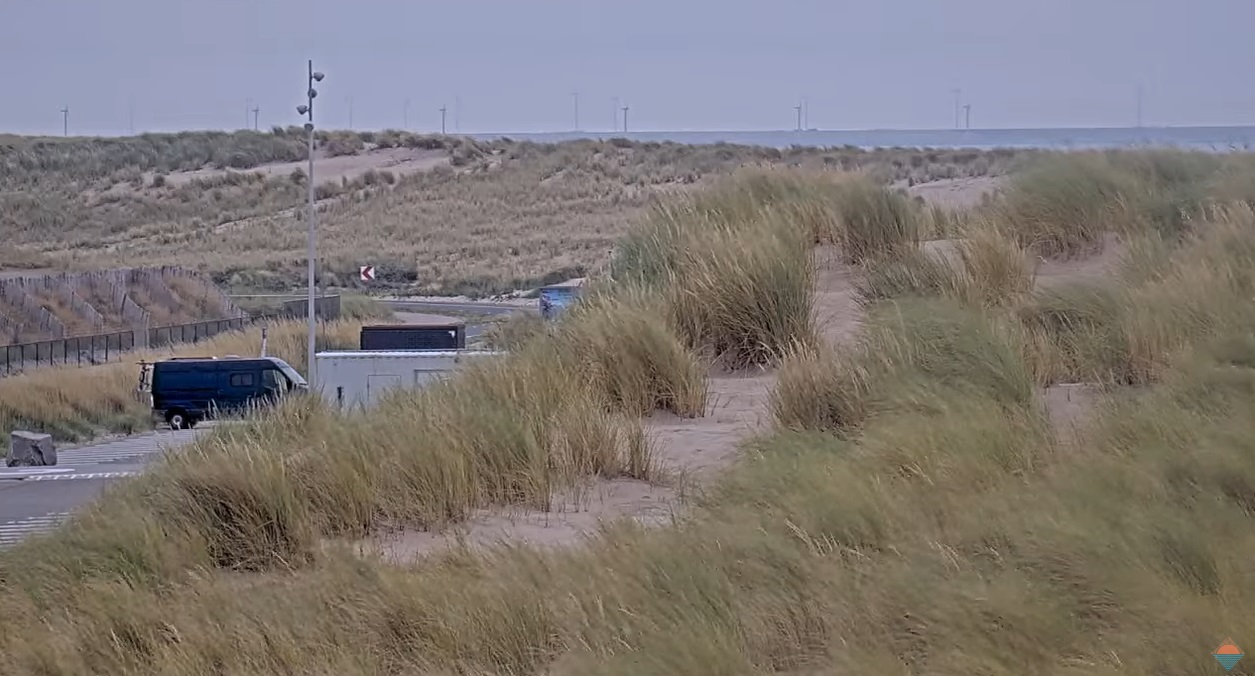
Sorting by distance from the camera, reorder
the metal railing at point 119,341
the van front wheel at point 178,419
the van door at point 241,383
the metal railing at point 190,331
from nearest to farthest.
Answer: the van front wheel at point 178,419 < the van door at point 241,383 < the metal railing at point 119,341 < the metal railing at point 190,331

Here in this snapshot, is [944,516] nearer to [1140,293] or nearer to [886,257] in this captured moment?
[1140,293]

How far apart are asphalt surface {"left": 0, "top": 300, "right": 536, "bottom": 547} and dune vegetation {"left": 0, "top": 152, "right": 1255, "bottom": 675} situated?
5.25 ft

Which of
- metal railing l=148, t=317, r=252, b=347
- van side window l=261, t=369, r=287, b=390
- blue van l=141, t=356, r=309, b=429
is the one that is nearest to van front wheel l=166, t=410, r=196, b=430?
blue van l=141, t=356, r=309, b=429

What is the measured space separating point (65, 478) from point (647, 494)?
18167 millimetres

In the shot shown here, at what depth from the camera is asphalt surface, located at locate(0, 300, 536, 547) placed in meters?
14.5

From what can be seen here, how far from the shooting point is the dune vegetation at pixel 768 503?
17.9ft

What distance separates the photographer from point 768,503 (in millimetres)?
6883

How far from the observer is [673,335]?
11.2 meters

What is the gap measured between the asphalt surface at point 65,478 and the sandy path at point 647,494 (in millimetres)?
2486

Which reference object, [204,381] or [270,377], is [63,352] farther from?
[270,377]

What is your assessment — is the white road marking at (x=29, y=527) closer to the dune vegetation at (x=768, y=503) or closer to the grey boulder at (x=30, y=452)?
the dune vegetation at (x=768, y=503)

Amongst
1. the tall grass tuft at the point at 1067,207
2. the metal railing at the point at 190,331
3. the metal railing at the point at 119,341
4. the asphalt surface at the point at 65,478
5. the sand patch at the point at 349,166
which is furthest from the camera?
the sand patch at the point at 349,166

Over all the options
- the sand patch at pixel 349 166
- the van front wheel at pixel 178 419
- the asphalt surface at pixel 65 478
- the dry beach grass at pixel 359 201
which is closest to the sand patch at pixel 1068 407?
the asphalt surface at pixel 65 478

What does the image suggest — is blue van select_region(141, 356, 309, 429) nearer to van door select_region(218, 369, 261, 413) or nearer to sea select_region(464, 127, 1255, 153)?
van door select_region(218, 369, 261, 413)
